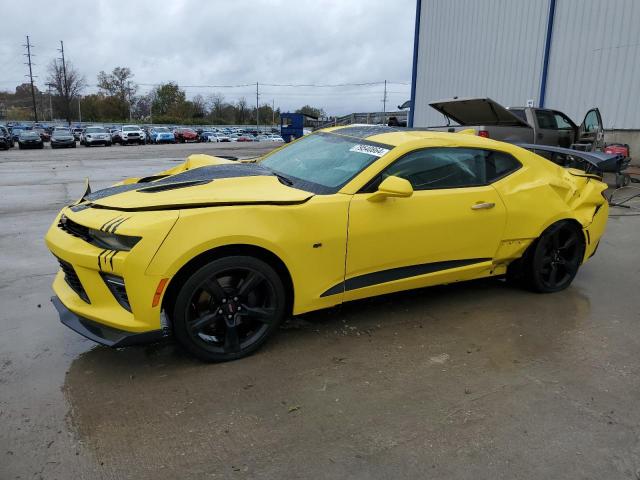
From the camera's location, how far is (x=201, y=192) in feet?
10.7

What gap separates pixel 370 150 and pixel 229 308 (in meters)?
1.63

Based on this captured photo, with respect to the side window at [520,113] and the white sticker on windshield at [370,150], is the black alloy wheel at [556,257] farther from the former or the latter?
the side window at [520,113]

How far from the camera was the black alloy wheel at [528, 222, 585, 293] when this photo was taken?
448 centimetres

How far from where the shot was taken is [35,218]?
25.5ft

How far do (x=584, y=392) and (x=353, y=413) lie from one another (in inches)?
55.8

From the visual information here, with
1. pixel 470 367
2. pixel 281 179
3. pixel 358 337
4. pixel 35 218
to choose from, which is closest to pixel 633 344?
pixel 470 367

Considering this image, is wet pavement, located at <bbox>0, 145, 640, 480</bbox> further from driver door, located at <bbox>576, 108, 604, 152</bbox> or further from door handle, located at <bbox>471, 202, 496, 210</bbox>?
driver door, located at <bbox>576, 108, 604, 152</bbox>

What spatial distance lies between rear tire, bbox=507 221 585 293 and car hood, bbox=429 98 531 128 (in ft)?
17.1

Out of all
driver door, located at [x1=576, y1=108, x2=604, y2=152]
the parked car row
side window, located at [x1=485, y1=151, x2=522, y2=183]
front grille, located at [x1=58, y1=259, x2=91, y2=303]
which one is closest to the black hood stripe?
front grille, located at [x1=58, y1=259, x2=91, y2=303]

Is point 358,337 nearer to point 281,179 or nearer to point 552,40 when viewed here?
point 281,179

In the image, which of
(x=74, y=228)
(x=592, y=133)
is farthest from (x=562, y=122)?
(x=74, y=228)

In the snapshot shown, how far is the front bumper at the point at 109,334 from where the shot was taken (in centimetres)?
293

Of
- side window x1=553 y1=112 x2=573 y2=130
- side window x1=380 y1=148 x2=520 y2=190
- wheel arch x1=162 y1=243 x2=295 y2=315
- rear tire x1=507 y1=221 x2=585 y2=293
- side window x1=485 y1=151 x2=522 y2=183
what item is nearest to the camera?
wheel arch x1=162 y1=243 x2=295 y2=315

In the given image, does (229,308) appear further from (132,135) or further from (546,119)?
(132,135)
